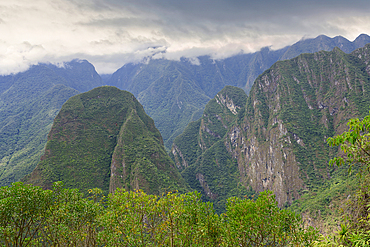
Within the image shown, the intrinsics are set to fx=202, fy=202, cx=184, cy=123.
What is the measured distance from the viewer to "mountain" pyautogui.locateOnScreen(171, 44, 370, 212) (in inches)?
2899

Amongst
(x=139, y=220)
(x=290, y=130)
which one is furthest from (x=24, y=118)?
(x=139, y=220)

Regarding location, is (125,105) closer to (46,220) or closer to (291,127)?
(291,127)

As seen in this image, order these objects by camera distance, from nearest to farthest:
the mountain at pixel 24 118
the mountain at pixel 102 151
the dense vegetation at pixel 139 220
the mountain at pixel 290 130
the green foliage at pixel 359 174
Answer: the green foliage at pixel 359 174 < the dense vegetation at pixel 139 220 < the mountain at pixel 102 151 < the mountain at pixel 290 130 < the mountain at pixel 24 118

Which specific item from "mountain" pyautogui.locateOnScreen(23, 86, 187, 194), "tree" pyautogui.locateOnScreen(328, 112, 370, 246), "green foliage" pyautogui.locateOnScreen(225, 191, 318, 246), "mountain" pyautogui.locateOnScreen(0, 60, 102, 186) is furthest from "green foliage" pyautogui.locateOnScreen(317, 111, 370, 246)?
"mountain" pyautogui.locateOnScreen(0, 60, 102, 186)

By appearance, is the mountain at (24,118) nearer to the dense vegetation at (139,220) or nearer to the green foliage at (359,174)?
the dense vegetation at (139,220)

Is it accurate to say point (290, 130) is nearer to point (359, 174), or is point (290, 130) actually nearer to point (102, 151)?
point (102, 151)

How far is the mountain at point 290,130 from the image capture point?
73.6 m

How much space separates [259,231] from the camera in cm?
1158

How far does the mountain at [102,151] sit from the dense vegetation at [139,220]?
4228cm

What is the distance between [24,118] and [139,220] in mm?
168429

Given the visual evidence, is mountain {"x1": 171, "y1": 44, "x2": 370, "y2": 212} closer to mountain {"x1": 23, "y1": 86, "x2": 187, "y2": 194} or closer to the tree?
mountain {"x1": 23, "y1": 86, "x2": 187, "y2": 194}

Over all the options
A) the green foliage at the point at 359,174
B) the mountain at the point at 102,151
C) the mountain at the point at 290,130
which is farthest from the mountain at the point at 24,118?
the green foliage at the point at 359,174

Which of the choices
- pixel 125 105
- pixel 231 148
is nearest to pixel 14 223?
pixel 125 105

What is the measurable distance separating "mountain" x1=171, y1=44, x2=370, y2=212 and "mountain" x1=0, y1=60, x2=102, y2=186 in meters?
80.9
